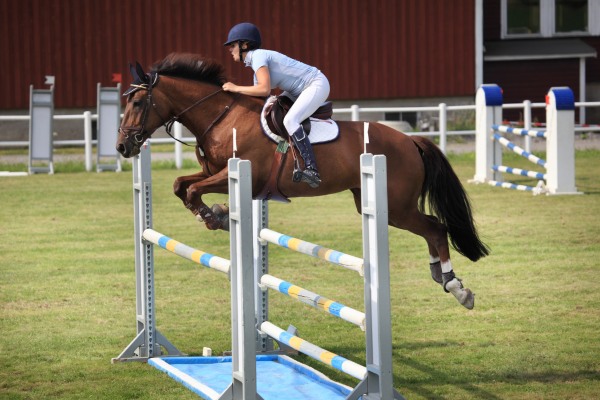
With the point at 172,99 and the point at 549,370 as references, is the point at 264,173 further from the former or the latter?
the point at 549,370

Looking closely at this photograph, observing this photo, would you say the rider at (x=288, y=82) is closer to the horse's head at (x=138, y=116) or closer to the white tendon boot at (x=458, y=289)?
the horse's head at (x=138, y=116)

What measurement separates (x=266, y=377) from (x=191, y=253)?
0.84 metres

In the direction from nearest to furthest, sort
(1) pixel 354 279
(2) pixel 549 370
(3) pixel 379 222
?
(3) pixel 379 222 → (2) pixel 549 370 → (1) pixel 354 279

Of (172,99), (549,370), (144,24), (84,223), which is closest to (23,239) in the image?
(84,223)

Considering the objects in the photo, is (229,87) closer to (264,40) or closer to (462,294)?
(462,294)

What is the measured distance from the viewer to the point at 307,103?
7.38 metres

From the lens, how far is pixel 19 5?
989 inches

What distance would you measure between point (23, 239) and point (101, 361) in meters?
5.53

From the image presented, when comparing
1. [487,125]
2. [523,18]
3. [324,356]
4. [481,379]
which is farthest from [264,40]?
[324,356]

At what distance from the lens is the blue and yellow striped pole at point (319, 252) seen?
5562 millimetres

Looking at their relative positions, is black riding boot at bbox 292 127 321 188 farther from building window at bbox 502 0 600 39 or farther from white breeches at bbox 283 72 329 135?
building window at bbox 502 0 600 39

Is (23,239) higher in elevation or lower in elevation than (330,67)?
lower

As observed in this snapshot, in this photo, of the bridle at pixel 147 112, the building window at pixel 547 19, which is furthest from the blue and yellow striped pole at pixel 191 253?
the building window at pixel 547 19

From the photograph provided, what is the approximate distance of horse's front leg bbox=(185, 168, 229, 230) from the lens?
7.08 metres
